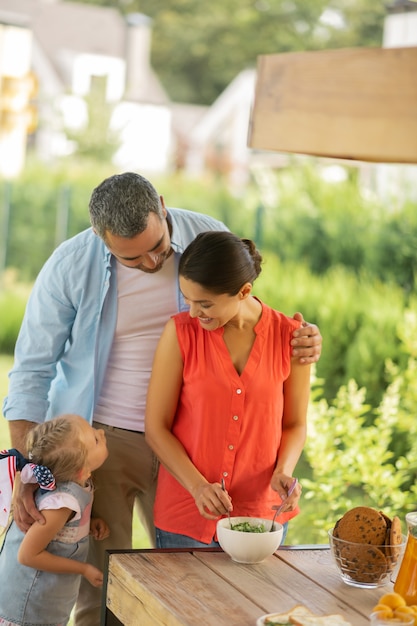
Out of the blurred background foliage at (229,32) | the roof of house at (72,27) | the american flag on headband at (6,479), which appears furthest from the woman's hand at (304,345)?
the blurred background foliage at (229,32)

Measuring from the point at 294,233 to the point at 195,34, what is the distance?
27.7m

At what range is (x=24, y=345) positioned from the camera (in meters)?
2.70

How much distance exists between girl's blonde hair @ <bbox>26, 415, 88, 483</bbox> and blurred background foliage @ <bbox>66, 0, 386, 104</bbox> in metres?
31.1

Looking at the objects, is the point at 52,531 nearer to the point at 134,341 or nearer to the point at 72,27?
the point at 134,341

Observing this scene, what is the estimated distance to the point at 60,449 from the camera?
97.0 inches

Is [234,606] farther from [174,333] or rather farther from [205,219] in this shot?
[205,219]

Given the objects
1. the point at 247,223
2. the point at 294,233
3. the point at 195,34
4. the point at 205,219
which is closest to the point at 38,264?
the point at 247,223

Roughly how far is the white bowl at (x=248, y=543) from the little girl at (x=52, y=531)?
43cm

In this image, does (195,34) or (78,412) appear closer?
(78,412)

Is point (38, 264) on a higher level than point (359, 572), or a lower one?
lower

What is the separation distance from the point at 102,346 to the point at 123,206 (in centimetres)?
45

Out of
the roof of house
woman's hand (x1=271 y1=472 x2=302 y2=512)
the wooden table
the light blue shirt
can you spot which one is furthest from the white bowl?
the roof of house

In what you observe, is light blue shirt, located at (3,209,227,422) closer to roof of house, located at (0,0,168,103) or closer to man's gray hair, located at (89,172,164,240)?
man's gray hair, located at (89,172,164,240)

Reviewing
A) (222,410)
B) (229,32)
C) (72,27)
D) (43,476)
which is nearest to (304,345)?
(222,410)
